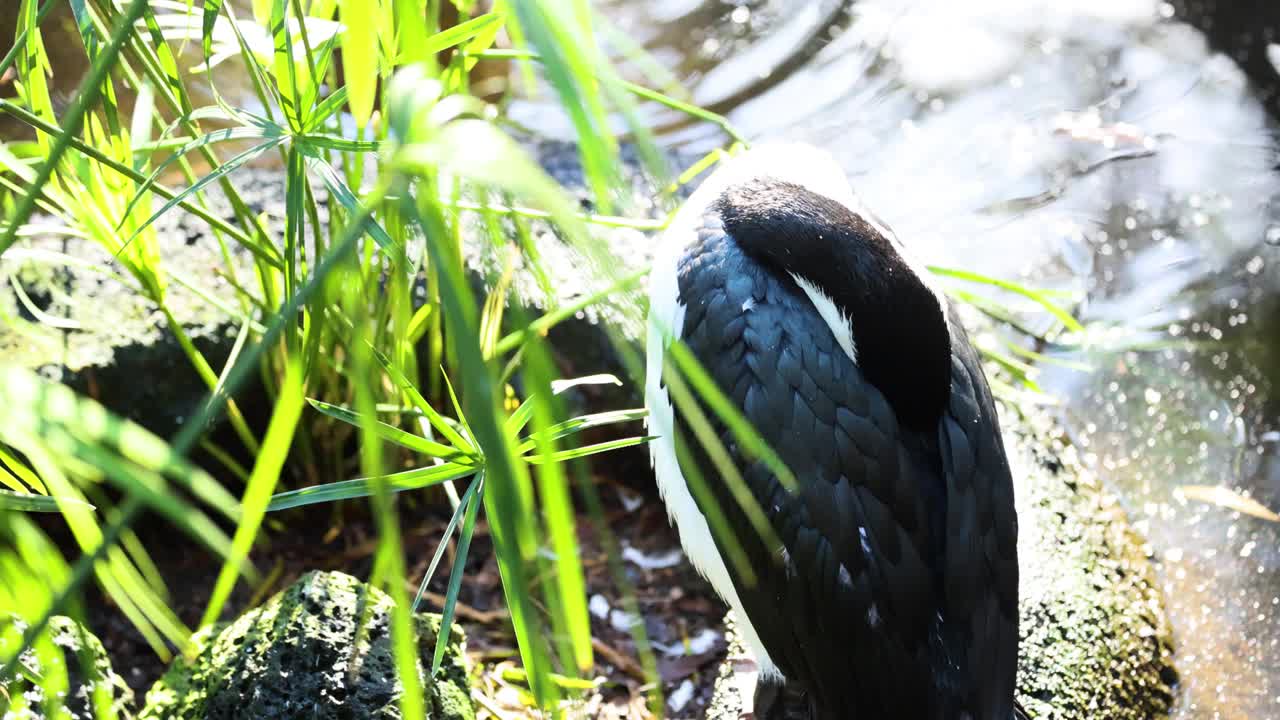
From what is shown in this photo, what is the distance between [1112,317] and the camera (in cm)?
332

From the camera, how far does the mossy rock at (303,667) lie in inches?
70.0

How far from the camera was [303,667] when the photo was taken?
1.80 m

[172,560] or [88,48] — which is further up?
[88,48]

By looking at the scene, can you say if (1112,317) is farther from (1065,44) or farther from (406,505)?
(406,505)

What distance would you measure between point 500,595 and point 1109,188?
2557 millimetres

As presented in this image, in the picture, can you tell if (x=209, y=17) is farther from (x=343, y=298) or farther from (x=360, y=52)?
(x=360, y=52)

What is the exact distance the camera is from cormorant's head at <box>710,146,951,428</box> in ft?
5.99

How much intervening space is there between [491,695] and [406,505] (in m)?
0.60

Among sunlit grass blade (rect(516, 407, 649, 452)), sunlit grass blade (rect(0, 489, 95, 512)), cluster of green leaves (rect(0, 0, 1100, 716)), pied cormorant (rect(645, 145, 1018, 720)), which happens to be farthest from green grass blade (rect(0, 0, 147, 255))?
pied cormorant (rect(645, 145, 1018, 720))

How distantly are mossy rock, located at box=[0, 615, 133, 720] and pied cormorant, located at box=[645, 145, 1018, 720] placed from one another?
107cm

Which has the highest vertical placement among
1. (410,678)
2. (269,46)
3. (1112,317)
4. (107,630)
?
(269,46)

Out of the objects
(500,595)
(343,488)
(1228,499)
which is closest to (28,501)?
(343,488)

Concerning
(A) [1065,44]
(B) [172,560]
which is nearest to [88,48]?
(B) [172,560]

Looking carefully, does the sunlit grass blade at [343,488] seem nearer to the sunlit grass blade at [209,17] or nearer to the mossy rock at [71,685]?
the mossy rock at [71,685]
